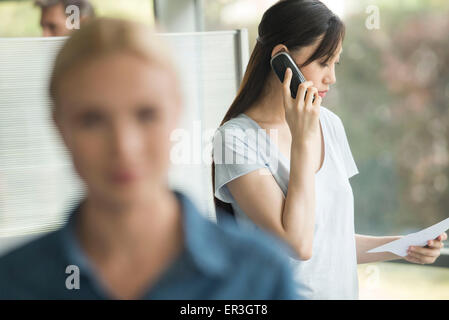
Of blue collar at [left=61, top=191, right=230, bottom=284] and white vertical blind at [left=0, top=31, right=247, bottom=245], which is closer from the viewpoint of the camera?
blue collar at [left=61, top=191, right=230, bottom=284]

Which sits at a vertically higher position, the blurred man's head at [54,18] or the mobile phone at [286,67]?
the blurred man's head at [54,18]

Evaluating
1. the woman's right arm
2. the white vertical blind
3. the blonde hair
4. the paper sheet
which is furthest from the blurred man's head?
the blonde hair

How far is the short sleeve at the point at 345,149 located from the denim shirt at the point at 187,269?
60 cm

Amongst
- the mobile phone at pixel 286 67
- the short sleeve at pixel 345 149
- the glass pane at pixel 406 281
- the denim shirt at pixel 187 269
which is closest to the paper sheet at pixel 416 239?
the short sleeve at pixel 345 149

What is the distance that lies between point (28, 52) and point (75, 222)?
3.50ft

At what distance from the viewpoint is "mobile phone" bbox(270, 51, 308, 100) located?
70 centimetres

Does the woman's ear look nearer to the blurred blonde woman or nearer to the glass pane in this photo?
the blurred blonde woman

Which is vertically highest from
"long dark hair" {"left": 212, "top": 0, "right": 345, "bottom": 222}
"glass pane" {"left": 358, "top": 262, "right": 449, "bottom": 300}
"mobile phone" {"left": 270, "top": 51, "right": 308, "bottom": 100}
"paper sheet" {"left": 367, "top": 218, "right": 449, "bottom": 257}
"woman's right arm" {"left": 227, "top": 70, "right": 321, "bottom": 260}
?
"long dark hair" {"left": 212, "top": 0, "right": 345, "bottom": 222}

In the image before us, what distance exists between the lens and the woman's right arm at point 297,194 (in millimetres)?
646

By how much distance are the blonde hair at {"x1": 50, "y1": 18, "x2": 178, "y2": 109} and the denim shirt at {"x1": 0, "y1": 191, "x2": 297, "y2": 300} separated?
0.22 ft

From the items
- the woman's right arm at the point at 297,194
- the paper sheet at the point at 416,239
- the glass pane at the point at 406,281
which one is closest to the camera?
the woman's right arm at the point at 297,194

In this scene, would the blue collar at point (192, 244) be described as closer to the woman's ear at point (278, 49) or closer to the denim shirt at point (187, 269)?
the denim shirt at point (187, 269)

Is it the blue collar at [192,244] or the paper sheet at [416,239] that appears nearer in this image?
the blue collar at [192,244]
